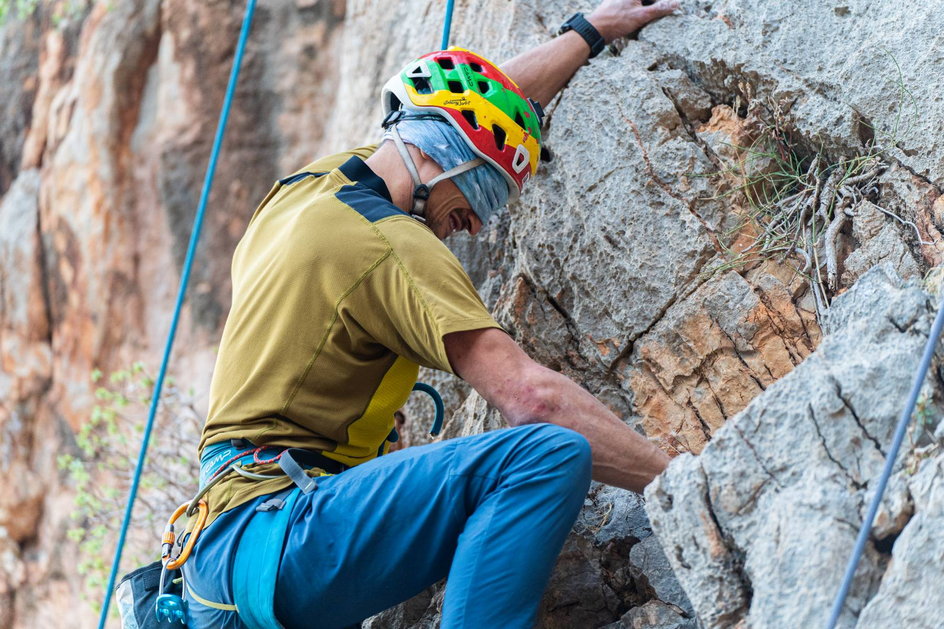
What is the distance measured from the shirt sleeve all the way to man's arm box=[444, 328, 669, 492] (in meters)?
0.06

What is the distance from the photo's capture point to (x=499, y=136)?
402 centimetres

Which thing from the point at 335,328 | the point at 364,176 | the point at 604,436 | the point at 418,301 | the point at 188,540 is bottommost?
the point at 188,540

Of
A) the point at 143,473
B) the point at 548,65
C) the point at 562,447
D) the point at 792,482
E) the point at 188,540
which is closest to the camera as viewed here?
the point at 792,482

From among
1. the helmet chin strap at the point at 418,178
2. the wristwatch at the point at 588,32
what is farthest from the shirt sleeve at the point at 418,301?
the wristwatch at the point at 588,32

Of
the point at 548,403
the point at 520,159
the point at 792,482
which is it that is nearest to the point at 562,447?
the point at 548,403

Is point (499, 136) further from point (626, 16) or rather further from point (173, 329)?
point (173, 329)

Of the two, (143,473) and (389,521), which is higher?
(389,521)

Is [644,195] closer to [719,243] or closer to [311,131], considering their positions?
[719,243]

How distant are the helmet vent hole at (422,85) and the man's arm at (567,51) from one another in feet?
2.53

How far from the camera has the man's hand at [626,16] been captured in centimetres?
498

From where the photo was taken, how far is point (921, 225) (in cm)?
394

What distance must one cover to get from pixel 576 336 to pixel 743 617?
2.10 m

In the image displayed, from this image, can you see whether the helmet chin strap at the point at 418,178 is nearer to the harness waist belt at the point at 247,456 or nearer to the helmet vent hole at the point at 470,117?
the helmet vent hole at the point at 470,117

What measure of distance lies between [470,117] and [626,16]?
1454 millimetres
